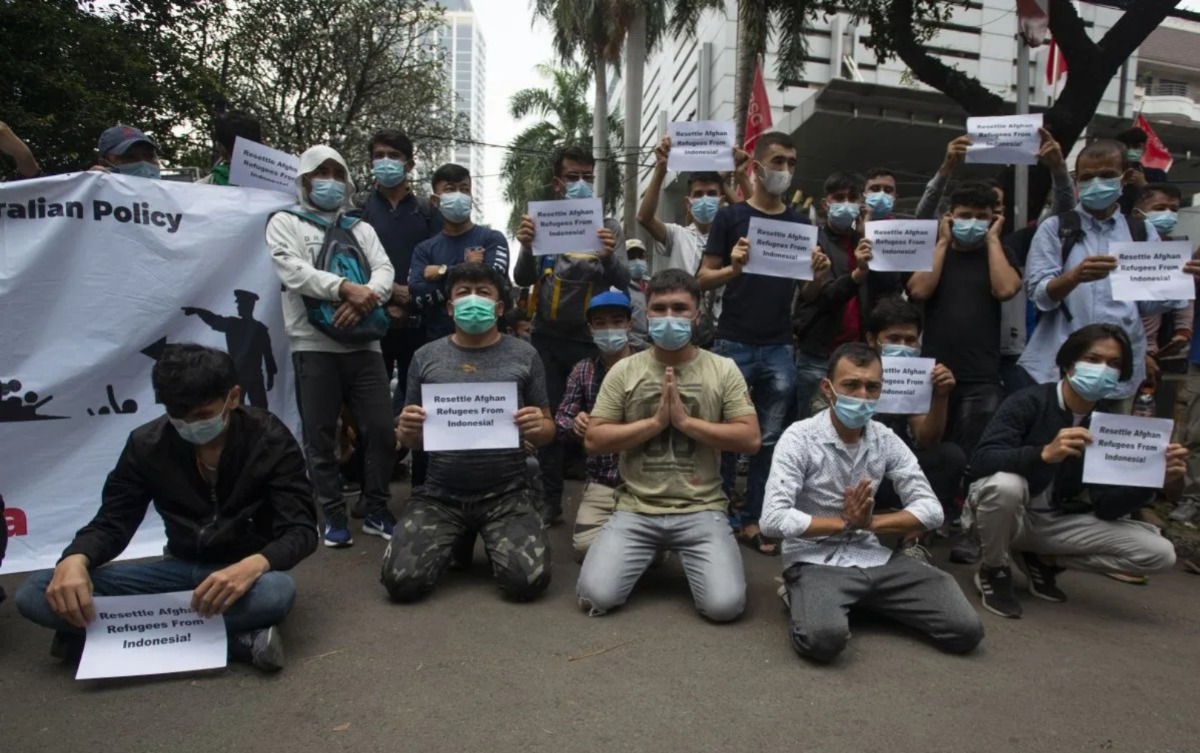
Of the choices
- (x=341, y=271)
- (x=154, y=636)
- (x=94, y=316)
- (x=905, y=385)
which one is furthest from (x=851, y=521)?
(x=94, y=316)

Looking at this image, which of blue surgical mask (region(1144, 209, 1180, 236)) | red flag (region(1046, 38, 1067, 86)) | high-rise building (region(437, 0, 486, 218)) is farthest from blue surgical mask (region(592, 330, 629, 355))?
high-rise building (region(437, 0, 486, 218))

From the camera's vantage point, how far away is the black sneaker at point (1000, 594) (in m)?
3.63

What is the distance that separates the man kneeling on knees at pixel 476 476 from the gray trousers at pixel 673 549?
11.1 inches

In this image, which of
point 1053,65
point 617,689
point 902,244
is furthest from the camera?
point 1053,65

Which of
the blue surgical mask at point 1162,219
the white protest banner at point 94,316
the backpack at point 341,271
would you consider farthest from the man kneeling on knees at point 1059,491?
the white protest banner at point 94,316

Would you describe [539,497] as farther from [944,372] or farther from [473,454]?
[944,372]

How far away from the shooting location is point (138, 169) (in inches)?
181

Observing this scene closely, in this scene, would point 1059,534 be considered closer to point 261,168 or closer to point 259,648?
point 259,648

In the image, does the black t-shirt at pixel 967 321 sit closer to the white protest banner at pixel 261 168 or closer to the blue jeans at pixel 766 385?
the blue jeans at pixel 766 385

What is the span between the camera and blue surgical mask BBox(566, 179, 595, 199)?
16.3ft

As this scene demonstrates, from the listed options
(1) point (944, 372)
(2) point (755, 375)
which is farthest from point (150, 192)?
(1) point (944, 372)

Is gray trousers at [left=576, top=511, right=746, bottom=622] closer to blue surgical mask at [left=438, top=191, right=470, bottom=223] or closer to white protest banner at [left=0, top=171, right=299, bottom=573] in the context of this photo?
blue surgical mask at [left=438, top=191, right=470, bottom=223]

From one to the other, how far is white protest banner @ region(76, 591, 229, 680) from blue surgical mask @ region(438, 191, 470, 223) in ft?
8.82

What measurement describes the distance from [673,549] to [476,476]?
101cm
